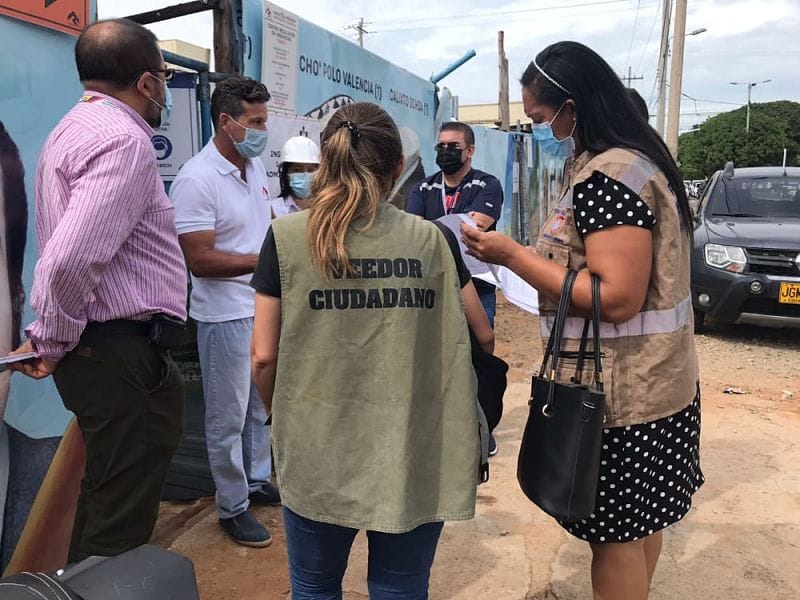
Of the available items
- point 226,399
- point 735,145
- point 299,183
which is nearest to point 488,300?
point 299,183

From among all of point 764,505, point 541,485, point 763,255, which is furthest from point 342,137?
point 763,255

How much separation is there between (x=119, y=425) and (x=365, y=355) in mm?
904

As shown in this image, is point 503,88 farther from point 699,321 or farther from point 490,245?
point 490,245

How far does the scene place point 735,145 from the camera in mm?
54938

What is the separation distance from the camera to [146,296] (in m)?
2.09

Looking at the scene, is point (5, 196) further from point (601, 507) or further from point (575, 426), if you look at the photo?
point (601, 507)

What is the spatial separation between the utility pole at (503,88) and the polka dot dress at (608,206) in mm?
9949

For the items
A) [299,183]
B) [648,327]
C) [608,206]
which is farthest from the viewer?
[299,183]

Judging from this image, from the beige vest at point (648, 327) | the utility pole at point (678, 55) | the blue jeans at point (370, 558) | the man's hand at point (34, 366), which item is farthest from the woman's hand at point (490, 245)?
the utility pole at point (678, 55)

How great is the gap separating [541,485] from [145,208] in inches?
55.5

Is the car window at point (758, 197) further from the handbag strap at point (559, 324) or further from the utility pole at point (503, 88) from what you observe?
the handbag strap at point (559, 324)

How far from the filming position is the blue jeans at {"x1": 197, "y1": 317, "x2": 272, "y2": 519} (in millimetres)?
3139

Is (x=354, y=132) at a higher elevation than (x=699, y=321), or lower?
higher

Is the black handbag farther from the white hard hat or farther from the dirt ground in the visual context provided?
the white hard hat
